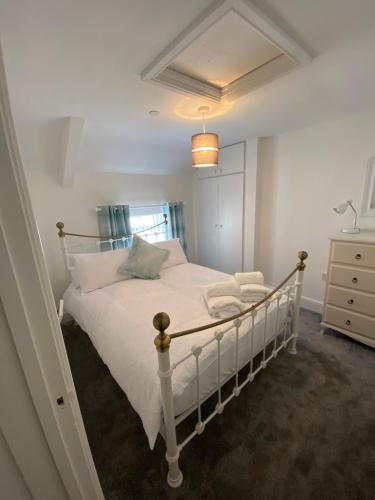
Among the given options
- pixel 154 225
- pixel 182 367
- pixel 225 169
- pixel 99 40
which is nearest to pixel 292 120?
pixel 225 169

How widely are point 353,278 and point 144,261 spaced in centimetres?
219

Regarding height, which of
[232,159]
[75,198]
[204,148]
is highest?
[232,159]

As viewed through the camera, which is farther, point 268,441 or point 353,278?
point 353,278

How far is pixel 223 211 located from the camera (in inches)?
137

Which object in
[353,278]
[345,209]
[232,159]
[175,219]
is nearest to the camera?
[353,278]

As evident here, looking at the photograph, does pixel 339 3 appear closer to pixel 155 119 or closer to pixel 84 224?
pixel 155 119

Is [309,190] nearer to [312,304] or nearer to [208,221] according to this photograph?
Answer: [312,304]

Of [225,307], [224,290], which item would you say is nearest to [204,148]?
[224,290]

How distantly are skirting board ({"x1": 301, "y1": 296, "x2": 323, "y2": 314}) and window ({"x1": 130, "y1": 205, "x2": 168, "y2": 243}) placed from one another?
7.67 ft

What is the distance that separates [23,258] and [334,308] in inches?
104

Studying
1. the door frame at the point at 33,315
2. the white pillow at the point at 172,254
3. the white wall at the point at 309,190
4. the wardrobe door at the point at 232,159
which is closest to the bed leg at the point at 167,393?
the door frame at the point at 33,315

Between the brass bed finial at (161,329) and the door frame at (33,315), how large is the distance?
0.35 meters

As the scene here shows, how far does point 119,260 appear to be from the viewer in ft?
8.34

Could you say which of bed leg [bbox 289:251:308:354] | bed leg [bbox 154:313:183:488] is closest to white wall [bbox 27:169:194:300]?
bed leg [bbox 154:313:183:488]
